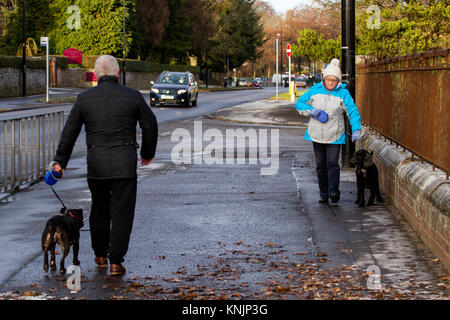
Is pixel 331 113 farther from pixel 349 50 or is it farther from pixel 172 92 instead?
pixel 172 92

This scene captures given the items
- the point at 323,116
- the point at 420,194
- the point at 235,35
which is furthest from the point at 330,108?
the point at 235,35

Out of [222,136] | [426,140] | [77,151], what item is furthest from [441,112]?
[222,136]

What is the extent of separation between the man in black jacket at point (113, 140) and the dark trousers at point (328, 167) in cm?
397

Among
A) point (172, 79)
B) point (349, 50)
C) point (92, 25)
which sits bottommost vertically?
point (349, 50)

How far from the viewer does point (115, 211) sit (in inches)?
269

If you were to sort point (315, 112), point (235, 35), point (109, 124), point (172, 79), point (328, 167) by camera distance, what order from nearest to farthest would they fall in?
1. point (109, 124)
2. point (315, 112)
3. point (328, 167)
4. point (172, 79)
5. point (235, 35)

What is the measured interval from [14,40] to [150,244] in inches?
2266

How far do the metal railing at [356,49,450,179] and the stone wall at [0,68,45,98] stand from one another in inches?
1397

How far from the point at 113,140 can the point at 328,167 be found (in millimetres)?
4395

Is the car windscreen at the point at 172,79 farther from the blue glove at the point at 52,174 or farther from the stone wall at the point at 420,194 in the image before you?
the blue glove at the point at 52,174

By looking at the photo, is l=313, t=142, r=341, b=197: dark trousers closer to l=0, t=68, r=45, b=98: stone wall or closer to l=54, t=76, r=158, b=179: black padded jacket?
l=54, t=76, r=158, b=179: black padded jacket

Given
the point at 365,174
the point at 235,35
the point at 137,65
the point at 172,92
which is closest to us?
the point at 365,174

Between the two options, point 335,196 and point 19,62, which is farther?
point 19,62

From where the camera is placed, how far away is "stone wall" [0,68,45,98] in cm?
4572
